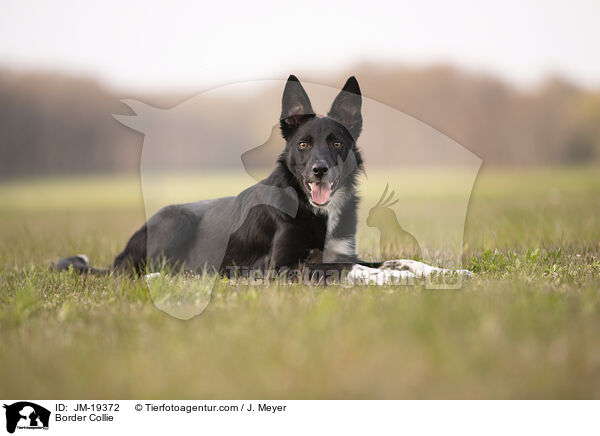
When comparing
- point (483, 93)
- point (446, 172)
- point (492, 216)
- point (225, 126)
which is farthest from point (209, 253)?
point (483, 93)

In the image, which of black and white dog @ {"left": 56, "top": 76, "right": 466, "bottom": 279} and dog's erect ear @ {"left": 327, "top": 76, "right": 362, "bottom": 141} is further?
black and white dog @ {"left": 56, "top": 76, "right": 466, "bottom": 279}

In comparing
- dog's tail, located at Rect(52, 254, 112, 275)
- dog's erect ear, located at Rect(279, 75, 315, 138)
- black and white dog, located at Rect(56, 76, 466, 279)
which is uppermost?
dog's erect ear, located at Rect(279, 75, 315, 138)

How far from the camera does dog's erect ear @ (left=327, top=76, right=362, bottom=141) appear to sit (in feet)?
13.9

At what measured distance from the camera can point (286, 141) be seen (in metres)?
4.66

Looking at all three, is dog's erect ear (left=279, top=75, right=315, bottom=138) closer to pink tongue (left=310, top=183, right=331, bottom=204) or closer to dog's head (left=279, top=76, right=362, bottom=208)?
dog's head (left=279, top=76, right=362, bottom=208)

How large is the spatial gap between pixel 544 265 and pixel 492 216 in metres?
4.39

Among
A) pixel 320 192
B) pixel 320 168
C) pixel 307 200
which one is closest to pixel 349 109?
pixel 320 168

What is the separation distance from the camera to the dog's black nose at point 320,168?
425cm

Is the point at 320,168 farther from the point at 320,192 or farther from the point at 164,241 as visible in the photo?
the point at 164,241

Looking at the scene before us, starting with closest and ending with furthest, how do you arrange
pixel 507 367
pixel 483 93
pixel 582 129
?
pixel 507 367 → pixel 483 93 → pixel 582 129
